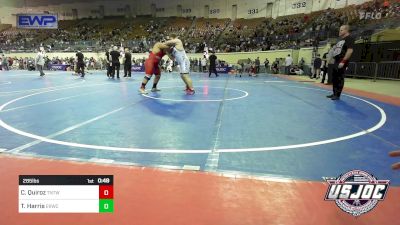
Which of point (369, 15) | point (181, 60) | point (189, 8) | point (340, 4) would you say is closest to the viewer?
point (181, 60)

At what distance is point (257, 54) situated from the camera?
2461cm

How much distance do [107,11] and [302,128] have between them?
45.7m

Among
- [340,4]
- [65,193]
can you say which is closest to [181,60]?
[65,193]

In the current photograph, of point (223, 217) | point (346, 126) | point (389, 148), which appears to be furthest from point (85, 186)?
point (346, 126)

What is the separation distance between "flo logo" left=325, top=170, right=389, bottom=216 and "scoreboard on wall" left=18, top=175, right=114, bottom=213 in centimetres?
143

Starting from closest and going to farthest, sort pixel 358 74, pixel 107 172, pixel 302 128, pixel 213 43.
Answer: pixel 107 172 → pixel 302 128 → pixel 358 74 → pixel 213 43

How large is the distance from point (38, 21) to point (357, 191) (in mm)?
39889

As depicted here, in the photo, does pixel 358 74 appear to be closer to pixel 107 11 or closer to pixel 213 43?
pixel 213 43

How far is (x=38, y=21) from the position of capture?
34094mm

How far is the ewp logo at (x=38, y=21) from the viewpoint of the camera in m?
33.5

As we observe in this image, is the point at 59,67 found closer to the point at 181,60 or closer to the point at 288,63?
the point at 288,63

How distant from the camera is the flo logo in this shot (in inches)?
66.7

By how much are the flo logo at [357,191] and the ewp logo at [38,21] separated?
125ft

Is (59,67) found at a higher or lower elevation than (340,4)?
lower
